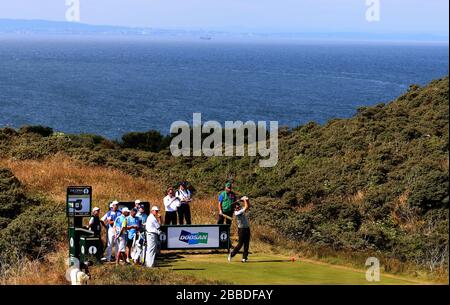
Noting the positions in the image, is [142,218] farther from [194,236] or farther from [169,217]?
[169,217]

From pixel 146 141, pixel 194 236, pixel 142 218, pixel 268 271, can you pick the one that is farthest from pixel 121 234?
pixel 146 141

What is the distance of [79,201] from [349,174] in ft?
69.5

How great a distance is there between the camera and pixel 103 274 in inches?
790

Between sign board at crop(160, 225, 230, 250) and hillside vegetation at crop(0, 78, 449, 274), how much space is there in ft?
10.5

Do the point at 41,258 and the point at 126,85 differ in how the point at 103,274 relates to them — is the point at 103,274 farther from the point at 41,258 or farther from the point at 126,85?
the point at 126,85

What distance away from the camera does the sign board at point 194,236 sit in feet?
78.1

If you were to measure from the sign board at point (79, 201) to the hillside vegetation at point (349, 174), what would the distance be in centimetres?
734

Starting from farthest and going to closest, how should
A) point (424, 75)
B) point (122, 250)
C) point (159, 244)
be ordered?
1. point (424, 75)
2. point (159, 244)
3. point (122, 250)

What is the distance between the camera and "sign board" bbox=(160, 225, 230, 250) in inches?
938

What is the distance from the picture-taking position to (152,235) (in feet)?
69.8

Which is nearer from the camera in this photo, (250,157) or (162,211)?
(162,211)

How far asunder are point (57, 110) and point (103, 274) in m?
95.7
